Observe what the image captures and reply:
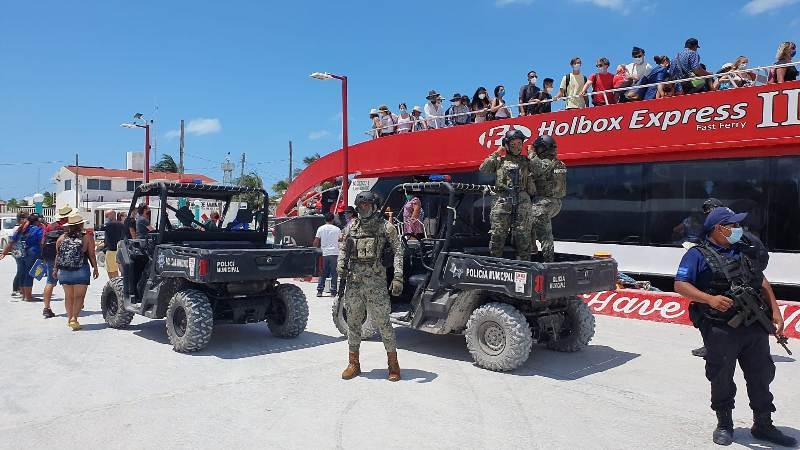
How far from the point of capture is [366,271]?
577 centimetres

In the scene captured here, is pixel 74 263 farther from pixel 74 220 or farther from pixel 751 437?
pixel 751 437

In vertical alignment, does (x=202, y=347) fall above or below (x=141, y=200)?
below

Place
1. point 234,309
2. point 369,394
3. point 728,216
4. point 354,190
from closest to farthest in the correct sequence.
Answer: point 728,216
point 369,394
point 234,309
point 354,190

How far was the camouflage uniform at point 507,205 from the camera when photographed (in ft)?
Result: 21.9

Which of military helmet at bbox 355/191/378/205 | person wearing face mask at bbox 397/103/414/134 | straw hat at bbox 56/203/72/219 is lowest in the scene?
straw hat at bbox 56/203/72/219

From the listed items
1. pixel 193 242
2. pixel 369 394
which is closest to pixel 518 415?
pixel 369 394

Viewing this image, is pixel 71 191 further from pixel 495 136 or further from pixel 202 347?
pixel 202 347

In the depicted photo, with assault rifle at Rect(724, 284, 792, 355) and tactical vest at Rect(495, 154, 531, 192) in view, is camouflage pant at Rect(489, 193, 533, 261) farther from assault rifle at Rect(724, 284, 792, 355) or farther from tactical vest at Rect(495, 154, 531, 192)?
assault rifle at Rect(724, 284, 792, 355)

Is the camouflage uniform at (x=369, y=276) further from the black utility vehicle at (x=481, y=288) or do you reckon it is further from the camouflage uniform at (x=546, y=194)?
the camouflage uniform at (x=546, y=194)

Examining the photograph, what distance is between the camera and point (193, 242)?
24.7 ft

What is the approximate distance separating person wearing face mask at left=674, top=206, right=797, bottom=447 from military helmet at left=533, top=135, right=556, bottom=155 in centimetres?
297

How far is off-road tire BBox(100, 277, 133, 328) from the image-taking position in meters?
7.88

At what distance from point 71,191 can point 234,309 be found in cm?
5974

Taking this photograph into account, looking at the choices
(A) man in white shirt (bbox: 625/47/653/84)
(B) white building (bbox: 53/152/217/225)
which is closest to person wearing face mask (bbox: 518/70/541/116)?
(A) man in white shirt (bbox: 625/47/653/84)
